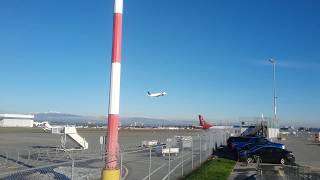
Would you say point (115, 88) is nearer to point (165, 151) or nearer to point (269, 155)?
point (165, 151)

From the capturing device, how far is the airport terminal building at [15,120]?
192 metres

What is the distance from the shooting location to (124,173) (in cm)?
2309

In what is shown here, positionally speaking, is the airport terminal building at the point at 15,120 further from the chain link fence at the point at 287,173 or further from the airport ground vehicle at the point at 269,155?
the chain link fence at the point at 287,173

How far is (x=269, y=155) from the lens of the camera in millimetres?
36406

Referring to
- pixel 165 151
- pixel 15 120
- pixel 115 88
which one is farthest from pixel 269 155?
pixel 15 120

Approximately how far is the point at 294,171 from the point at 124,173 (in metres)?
8.34

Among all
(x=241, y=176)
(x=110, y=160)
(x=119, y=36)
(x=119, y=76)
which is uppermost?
(x=119, y=36)

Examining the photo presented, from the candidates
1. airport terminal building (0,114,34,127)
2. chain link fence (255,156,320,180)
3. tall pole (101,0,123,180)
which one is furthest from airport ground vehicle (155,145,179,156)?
airport terminal building (0,114,34,127)

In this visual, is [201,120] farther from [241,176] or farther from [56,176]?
[56,176]

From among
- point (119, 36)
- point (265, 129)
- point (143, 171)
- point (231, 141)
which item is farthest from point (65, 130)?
point (265, 129)

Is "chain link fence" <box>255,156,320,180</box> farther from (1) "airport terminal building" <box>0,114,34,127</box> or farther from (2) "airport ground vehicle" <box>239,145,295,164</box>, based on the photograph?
(1) "airport terminal building" <box>0,114,34,127</box>

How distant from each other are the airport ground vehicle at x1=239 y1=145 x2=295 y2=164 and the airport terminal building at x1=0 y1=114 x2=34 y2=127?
169836 millimetres

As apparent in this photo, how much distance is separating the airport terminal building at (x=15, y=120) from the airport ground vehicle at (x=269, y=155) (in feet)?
557

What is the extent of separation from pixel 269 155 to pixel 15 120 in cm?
17047
